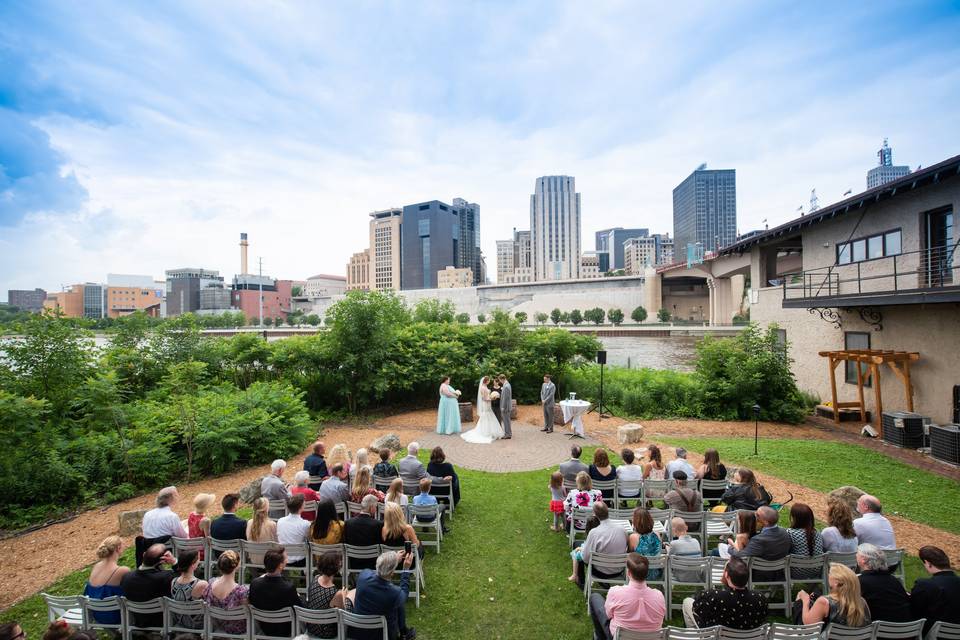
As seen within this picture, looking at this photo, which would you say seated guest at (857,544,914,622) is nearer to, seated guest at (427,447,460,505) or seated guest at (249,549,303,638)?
seated guest at (249,549,303,638)

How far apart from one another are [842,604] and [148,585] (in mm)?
6422

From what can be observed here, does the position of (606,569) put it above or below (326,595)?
below

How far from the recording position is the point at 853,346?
15750 mm

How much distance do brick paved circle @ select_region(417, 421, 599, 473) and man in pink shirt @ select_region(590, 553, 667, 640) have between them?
244 inches

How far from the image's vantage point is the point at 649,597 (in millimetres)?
3861

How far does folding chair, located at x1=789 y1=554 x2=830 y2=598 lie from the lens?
4.77 metres

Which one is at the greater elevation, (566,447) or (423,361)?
(423,361)

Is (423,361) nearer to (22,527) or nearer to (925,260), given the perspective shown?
(22,527)

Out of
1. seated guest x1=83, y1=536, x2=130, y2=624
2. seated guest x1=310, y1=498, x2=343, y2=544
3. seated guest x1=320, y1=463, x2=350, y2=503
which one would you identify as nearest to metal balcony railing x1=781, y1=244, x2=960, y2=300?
seated guest x1=320, y1=463, x2=350, y2=503

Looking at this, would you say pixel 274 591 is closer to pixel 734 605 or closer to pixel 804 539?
pixel 734 605

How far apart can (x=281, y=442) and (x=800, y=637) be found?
11.1 metres

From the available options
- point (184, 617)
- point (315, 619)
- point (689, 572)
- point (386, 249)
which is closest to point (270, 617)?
point (315, 619)

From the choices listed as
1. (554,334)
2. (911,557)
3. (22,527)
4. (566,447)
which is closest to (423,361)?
(554,334)

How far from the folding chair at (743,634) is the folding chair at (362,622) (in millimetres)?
2926
